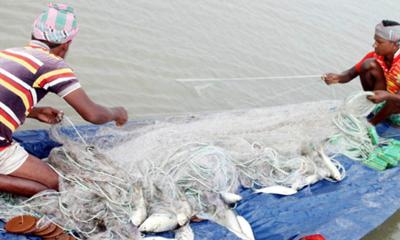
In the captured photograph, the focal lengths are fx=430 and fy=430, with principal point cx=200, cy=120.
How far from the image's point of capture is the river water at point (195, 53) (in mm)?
5289

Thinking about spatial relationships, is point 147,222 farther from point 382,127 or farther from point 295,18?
point 295,18

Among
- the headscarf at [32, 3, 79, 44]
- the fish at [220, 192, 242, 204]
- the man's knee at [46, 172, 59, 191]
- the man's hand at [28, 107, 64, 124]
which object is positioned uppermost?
the headscarf at [32, 3, 79, 44]

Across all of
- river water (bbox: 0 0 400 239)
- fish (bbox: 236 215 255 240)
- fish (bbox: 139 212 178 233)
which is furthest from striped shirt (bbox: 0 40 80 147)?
river water (bbox: 0 0 400 239)

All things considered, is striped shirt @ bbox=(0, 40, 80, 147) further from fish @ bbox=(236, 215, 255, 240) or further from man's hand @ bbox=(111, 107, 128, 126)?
fish @ bbox=(236, 215, 255, 240)

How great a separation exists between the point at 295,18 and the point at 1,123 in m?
7.92

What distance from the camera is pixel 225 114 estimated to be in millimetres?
4281

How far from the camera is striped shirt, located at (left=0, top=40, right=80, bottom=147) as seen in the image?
2.41 m

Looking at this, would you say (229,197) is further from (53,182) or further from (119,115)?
(53,182)

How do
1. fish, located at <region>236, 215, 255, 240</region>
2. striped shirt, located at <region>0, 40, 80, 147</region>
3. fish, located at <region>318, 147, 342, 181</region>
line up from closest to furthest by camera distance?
striped shirt, located at <region>0, 40, 80, 147</region> → fish, located at <region>236, 215, 255, 240</region> → fish, located at <region>318, 147, 342, 181</region>

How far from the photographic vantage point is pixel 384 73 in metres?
4.78

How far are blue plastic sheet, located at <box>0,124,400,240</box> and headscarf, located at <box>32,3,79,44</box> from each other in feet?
3.10

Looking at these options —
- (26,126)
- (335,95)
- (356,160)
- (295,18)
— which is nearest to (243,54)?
(335,95)

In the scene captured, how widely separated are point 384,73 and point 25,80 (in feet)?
12.6

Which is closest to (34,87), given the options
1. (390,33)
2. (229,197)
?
(229,197)
